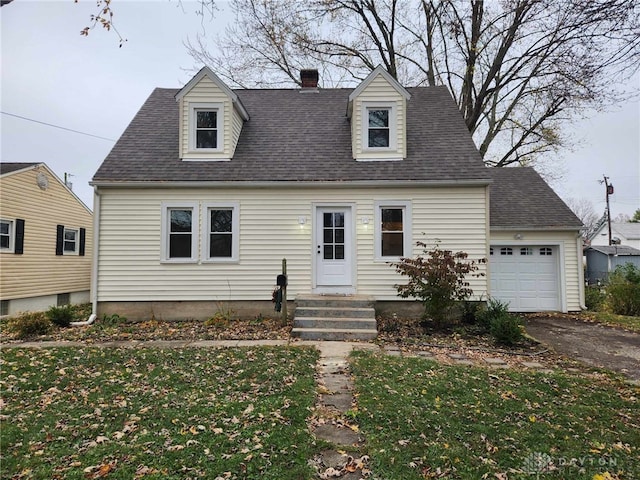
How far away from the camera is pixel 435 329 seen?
8211 millimetres

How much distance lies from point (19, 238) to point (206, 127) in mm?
8981

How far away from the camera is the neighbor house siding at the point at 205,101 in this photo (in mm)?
9844

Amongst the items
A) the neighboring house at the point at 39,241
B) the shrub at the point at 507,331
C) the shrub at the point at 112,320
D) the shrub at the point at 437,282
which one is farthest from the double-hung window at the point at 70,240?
the shrub at the point at 507,331

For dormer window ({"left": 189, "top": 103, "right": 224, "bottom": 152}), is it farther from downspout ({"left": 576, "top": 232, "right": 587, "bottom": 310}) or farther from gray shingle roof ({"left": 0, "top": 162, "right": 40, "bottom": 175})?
downspout ({"left": 576, "top": 232, "right": 587, "bottom": 310})

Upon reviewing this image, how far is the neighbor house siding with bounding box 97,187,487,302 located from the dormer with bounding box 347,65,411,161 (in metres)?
1.36

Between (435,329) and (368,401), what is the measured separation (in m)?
4.51

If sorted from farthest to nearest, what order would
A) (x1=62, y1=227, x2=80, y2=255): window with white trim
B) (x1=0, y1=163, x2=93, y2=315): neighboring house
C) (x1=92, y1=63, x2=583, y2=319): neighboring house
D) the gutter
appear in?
(x1=62, y1=227, x2=80, y2=255): window with white trim < (x1=0, y1=163, x2=93, y2=315): neighboring house < (x1=92, y1=63, x2=583, y2=319): neighboring house < the gutter

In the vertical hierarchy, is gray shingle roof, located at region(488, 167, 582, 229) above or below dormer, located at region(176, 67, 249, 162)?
below

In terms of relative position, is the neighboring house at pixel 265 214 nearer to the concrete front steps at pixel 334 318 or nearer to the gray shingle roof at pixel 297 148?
the gray shingle roof at pixel 297 148

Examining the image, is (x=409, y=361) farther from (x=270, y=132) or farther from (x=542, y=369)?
(x=270, y=132)

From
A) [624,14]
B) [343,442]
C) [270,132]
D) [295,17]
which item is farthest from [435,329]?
[295,17]

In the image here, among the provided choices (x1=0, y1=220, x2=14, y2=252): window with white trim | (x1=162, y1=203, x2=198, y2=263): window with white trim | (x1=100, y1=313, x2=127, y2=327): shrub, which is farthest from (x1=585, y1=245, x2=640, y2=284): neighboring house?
(x1=0, y1=220, x2=14, y2=252): window with white trim

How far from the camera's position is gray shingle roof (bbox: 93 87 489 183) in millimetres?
9359

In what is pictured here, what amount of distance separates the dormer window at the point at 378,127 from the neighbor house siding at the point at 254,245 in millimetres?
1542
